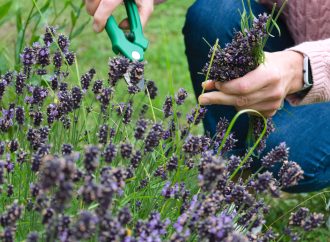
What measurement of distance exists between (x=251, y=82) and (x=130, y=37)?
16.7 inches

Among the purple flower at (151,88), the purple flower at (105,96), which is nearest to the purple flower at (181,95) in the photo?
the purple flower at (151,88)

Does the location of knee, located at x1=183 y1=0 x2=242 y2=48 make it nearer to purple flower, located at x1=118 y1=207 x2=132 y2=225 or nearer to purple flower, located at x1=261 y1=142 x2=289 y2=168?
purple flower, located at x1=261 y1=142 x2=289 y2=168

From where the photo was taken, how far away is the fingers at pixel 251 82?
5.71 feet

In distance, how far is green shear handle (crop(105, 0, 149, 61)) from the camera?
1905 millimetres

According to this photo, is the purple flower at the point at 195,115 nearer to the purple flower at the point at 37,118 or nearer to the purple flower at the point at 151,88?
the purple flower at the point at 151,88

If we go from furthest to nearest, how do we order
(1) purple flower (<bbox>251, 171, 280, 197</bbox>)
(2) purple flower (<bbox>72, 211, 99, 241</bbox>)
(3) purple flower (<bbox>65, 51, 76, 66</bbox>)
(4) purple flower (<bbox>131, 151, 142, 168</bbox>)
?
(3) purple flower (<bbox>65, 51, 76, 66</bbox>)
(4) purple flower (<bbox>131, 151, 142, 168</bbox>)
(1) purple flower (<bbox>251, 171, 280, 197</bbox>)
(2) purple flower (<bbox>72, 211, 99, 241</bbox>)

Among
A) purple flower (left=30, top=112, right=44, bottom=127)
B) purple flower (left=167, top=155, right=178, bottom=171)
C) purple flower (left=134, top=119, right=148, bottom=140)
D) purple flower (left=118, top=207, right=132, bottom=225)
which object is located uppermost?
purple flower (left=30, top=112, right=44, bottom=127)

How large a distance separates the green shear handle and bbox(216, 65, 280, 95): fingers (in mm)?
274

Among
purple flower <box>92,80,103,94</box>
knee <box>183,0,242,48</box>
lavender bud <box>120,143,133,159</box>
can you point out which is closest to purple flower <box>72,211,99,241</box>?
lavender bud <box>120,143,133,159</box>

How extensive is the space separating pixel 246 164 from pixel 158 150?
0.92ft

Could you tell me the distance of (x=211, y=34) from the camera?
2.56m

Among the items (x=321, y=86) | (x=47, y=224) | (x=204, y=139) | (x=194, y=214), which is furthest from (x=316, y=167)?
(x=47, y=224)

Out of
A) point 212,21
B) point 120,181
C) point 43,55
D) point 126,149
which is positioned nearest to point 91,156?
point 120,181

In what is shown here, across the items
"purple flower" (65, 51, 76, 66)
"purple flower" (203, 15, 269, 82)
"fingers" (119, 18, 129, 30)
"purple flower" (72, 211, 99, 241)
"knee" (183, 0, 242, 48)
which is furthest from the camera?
"knee" (183, 0, 242, 48)
